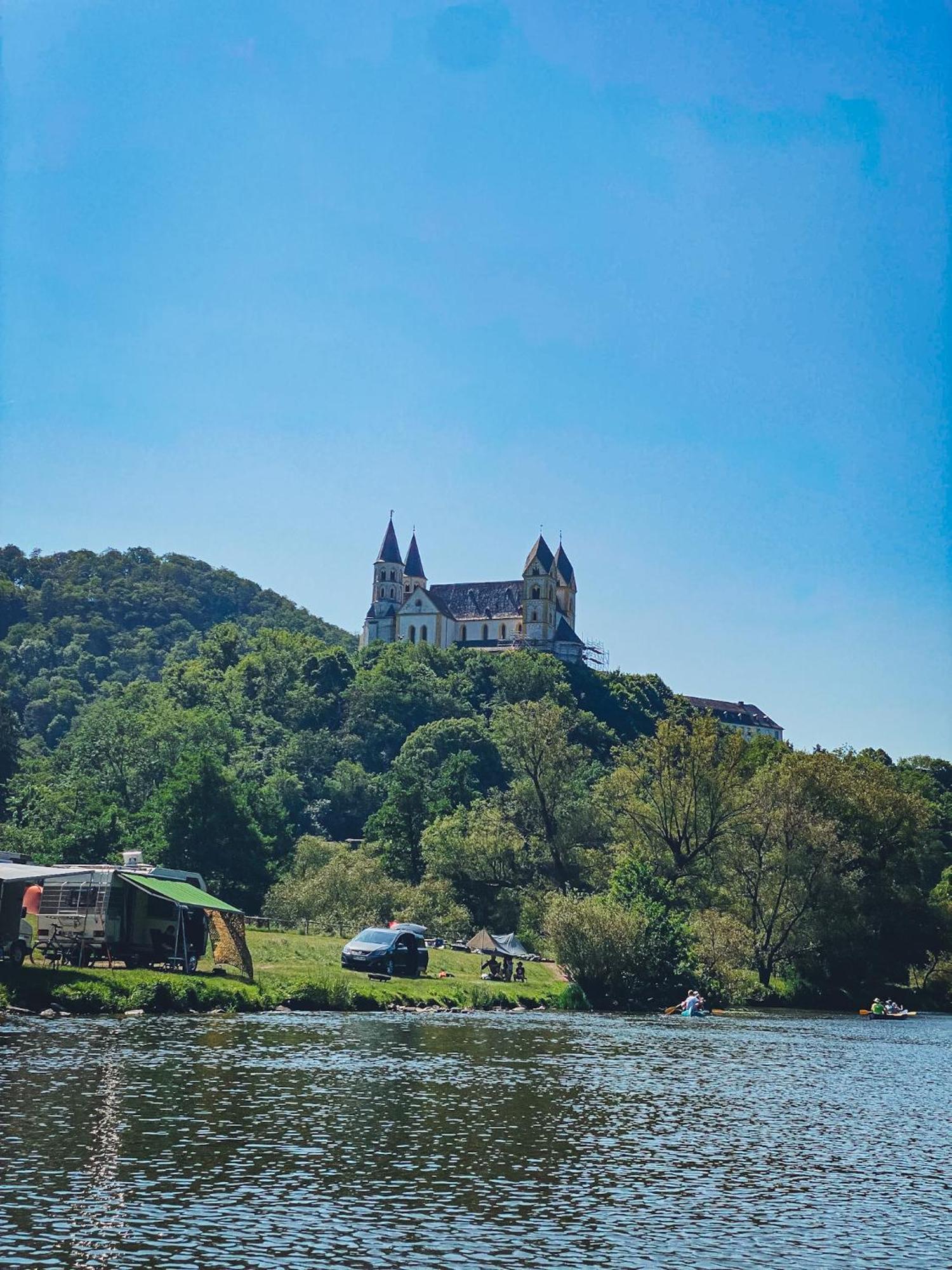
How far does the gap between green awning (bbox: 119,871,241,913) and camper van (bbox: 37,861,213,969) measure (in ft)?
0.12

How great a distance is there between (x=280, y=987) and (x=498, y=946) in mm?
28687

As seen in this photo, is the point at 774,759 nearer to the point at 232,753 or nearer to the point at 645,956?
the point at 645,956

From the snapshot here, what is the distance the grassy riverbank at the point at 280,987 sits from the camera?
3809cm

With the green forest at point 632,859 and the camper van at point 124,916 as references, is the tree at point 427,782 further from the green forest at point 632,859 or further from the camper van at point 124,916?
the camper van at point 124,916

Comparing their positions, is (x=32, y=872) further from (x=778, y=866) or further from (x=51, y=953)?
(x=778, y=866)

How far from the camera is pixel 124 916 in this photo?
44.8 m

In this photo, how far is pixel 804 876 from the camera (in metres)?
73.5

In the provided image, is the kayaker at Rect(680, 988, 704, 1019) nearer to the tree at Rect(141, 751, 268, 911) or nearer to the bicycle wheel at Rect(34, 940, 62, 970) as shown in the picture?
the bicycle wheel at Rect(34, 940, 62, 970)

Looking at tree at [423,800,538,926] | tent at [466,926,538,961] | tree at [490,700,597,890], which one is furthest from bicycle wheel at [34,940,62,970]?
tree at [490,700,597,890]

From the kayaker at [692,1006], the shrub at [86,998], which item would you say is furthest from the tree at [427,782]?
the shrub at [86,998]

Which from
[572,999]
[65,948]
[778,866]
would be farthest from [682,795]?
[65,948]

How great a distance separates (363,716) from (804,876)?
385 feet

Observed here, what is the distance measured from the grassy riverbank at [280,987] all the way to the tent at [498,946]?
216 inches

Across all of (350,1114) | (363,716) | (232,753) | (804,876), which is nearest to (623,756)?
(804,876)
